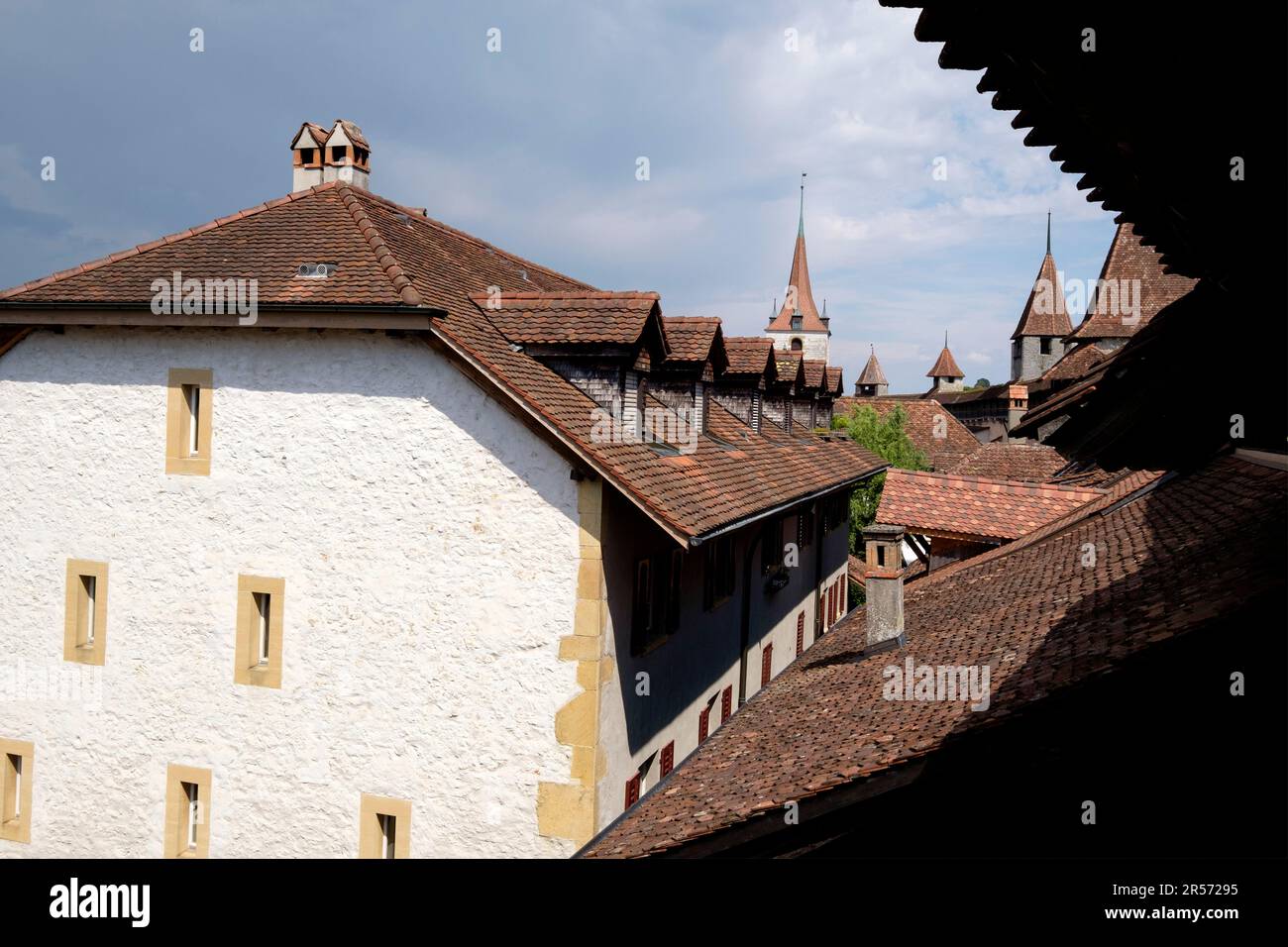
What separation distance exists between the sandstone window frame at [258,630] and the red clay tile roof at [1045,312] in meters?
82.3

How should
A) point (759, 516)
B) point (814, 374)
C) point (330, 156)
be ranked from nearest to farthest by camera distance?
point (759, 516) < point (330, 156) < point (814, 374)

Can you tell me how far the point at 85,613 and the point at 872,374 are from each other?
107803 millimetres

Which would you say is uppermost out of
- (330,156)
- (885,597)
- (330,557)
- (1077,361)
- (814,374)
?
(1077,361)

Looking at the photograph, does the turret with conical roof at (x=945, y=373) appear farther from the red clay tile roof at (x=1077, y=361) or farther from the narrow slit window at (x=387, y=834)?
the narrow slit window at (x=387, y=834)

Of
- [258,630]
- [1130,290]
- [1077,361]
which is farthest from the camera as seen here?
[1130,290]

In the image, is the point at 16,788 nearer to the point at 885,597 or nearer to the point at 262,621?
the point at 262,621

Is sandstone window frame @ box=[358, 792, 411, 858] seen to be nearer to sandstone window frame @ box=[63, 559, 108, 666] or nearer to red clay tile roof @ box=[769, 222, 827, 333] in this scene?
sandstone window frame @ box=[63, 559, 108, 666]

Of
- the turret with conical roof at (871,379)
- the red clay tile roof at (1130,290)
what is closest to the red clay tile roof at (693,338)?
the red clay tile roof at (1130,290)

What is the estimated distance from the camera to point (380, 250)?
11.3 meters

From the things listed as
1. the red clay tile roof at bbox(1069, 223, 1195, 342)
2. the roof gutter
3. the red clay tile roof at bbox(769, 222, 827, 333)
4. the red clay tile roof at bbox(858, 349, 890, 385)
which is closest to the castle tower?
the red clay tile roof at bbox(858, 349, 890, 385)

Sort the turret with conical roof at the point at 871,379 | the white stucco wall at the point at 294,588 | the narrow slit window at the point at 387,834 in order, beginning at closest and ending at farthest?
the white stucco wall at the point at 294,588, the narrow slit window at the point at 387,834, the turret with conical roof at the point at 871,379

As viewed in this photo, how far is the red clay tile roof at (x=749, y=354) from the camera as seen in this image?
1798cm

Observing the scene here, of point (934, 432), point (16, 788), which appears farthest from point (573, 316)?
point (934, 432)
